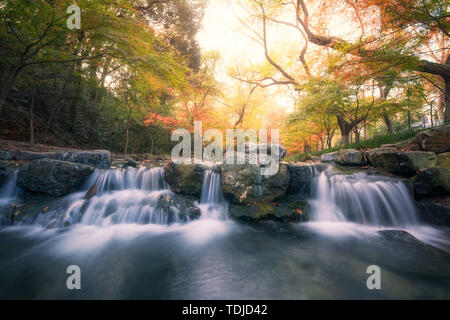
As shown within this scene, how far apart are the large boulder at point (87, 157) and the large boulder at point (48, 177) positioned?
1.66 m

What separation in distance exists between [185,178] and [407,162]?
7689 mm

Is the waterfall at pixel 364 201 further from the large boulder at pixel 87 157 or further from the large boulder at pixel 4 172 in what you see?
the large boulder at pixel 4 172

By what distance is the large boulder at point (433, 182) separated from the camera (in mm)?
4906

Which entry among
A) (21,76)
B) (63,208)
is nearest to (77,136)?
(21,76)

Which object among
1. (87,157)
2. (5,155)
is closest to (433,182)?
(87,157)

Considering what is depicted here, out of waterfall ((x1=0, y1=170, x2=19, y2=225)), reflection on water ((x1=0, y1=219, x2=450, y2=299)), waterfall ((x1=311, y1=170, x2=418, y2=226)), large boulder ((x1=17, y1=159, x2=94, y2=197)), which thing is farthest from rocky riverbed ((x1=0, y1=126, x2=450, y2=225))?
reflection on water ((x1=0, y1=219, x2=450, y2=299))

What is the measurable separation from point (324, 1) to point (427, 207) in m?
12.4

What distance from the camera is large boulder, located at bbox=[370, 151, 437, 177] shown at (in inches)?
228

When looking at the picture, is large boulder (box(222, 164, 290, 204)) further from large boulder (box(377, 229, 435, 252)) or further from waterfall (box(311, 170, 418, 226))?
large boulder (box(377, 229, 435, 252))

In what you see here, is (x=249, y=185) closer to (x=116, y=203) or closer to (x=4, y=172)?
(x=116, y=203)

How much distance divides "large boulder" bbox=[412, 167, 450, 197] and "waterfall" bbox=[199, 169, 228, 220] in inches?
236

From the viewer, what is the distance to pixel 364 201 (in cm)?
575

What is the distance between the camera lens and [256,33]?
44.3 feet
